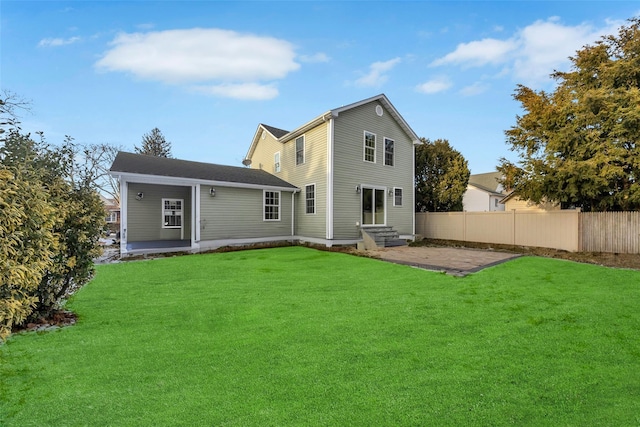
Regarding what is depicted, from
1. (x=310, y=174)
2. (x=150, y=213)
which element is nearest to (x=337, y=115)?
(x=310, y=174)

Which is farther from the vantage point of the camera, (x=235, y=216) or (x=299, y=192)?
(x=299, y=192)

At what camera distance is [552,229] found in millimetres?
12250

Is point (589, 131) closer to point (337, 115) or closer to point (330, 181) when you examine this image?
point (337, 115)

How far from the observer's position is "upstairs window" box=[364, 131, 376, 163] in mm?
14305

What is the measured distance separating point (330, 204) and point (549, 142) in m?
9.18

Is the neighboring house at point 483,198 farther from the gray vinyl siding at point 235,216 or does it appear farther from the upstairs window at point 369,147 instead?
the gray vinyl siding at point 235,216

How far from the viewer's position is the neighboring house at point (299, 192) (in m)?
12.5

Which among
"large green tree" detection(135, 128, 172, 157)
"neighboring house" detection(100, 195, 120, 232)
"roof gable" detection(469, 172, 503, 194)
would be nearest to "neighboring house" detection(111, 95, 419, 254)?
"neighboring house" detection(100, 195, 120, 232)

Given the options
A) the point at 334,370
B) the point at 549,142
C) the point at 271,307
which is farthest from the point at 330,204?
the point at 334,370

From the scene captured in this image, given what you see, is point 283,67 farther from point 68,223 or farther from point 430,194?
point 68,223

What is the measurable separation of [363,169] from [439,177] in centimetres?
623

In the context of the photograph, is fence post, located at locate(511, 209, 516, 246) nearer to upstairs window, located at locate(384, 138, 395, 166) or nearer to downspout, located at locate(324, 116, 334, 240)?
upstairs window, located at locate(384, 138, 395, 166)

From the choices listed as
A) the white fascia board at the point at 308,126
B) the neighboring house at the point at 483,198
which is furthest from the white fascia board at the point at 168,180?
the neighboring house at the point at 483,198

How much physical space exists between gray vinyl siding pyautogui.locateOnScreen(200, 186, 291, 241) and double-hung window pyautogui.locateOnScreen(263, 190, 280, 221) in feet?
0.61
